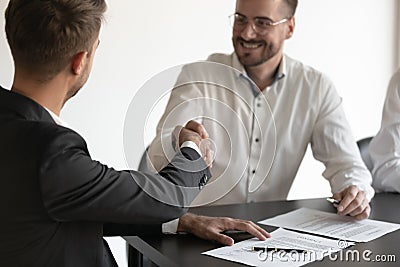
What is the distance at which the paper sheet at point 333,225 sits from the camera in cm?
151

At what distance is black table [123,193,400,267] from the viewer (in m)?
1.31

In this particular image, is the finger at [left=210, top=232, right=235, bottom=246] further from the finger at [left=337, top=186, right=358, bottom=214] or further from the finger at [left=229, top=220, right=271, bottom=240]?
the finger at [left=337, top=186, right=358, bottom=214]

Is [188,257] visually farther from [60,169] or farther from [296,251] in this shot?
[60,169]

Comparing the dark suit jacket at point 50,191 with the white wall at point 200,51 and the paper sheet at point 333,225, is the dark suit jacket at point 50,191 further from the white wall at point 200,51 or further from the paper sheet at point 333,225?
the white wall at point 200,51

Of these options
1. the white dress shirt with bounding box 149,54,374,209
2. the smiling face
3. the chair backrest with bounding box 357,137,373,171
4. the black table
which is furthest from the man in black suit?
the chair backrest with bounding box 357,137,373,171

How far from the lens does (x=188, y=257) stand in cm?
133

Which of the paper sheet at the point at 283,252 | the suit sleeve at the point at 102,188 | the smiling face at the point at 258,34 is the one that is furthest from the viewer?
the smiling face at the point at 258,34

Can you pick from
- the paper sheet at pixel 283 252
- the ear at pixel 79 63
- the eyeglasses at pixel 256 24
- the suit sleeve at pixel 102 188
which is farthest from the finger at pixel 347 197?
the ear at pixel 79 63

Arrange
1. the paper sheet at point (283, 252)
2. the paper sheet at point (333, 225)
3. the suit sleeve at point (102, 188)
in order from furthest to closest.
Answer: the paper sheet at point (333, 225) → the paper sheet at point (283, 252) → the suit sleeve at point (102, 188)

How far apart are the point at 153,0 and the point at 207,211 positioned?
1.47 meters

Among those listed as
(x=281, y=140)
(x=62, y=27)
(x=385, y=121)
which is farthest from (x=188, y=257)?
(x=385, y=121)

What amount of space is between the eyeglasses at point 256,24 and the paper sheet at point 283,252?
90 cm

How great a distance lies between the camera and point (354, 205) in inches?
66.4

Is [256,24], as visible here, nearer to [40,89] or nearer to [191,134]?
[191,134]
